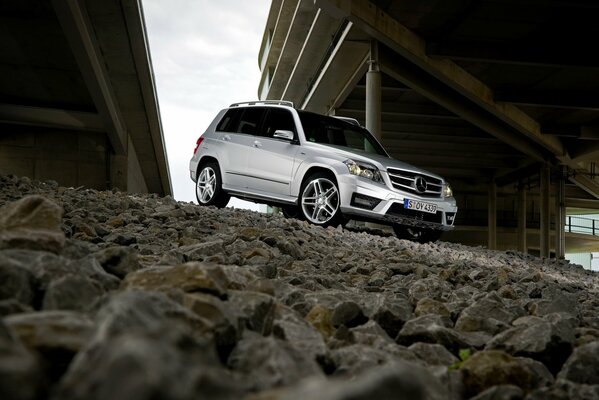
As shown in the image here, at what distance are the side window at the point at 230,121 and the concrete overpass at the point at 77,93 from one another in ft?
24.0

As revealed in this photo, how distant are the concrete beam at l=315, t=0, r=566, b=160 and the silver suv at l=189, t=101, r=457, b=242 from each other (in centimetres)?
637

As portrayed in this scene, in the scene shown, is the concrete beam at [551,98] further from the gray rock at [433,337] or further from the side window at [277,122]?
the gray rock at [433,337]

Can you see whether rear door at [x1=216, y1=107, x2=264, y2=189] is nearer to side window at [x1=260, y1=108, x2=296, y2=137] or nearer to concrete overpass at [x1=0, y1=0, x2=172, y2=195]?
side window at [x1=260, y1=108, x2=296, y2=137]

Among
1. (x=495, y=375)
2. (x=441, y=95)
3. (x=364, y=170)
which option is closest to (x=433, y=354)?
(x=495, y=375)

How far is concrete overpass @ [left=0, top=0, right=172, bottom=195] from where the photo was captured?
1867 centimetres

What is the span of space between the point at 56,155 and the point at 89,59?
36.1ft

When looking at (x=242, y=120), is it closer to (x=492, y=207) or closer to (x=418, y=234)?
(x=418, y=234)

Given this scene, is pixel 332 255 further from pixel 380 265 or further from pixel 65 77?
pixel 65 77

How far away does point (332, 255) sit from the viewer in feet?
21.0

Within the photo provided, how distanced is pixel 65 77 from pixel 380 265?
69.1 feet

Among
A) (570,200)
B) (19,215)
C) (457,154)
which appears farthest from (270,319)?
(570,200)

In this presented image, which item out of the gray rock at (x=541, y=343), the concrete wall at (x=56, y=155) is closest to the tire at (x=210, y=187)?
the gray rock at (x=541, y=343)

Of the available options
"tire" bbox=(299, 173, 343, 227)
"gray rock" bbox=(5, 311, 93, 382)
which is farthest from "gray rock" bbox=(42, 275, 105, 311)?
"tire" bbox=(299, 173, 343, 227)

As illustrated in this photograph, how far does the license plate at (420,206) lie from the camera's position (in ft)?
32.7
